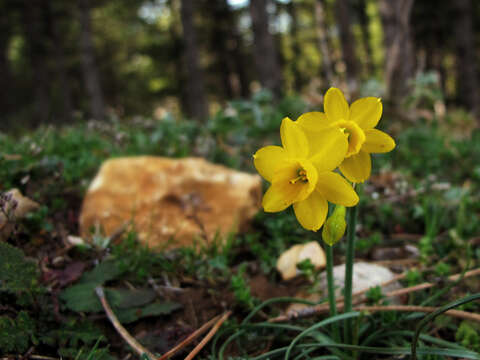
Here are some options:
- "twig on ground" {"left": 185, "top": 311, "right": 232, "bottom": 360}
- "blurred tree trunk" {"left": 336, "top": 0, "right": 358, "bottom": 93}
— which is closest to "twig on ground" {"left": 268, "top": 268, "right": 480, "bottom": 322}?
"twig on ground" {"left": 185, "top": 311, "right": 232, "bottom": 360}

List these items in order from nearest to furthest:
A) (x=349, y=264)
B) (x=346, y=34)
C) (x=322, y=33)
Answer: (x=349, y=264)
(x=346, y=34)
(x=322, y=33)

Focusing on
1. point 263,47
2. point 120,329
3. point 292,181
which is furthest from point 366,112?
point 263,47

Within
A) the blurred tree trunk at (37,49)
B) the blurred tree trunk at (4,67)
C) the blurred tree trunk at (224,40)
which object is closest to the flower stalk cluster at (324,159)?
the blurred tree trunk at (37,49)

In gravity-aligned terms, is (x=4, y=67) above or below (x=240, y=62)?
above

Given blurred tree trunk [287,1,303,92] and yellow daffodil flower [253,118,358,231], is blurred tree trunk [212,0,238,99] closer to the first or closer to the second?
blurred tree trunk [287,1,303,92]

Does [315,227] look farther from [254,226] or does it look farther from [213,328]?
[254,226]

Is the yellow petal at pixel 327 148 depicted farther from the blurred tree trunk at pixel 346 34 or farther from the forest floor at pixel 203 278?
the blurred tree trunk at pixel 346 34

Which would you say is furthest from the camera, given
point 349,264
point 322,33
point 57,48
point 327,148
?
point 322,33

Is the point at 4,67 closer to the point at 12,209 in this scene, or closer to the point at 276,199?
the point at 12,209
